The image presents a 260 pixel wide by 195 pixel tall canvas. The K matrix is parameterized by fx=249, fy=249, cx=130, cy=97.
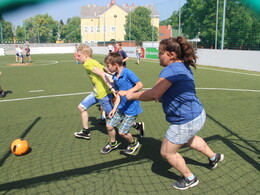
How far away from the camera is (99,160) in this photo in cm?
408

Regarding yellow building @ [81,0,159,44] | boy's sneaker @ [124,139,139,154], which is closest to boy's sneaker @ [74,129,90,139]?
boy's sneaker @ [124,139,139,154]

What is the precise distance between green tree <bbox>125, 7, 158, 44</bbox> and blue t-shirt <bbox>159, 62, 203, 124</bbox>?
6018cm

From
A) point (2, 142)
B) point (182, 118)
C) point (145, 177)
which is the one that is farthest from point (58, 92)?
point (182, 118)

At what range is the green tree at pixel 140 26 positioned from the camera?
62.1m

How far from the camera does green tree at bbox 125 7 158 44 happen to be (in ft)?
204

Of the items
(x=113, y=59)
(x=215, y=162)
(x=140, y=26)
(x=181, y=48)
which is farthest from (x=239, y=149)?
(x=140, y=26)

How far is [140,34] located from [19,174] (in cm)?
6055

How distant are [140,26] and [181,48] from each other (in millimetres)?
63513

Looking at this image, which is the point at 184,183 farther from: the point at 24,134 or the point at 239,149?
the point at 24,134

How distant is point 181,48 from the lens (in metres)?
2.86

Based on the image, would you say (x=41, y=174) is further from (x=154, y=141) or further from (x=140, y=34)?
(x=140, y=34)

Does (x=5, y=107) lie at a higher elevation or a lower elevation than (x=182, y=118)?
lower

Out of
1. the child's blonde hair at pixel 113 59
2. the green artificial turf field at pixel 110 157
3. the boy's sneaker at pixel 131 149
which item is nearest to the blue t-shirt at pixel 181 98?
the green artificial turf field at pixel 110 157

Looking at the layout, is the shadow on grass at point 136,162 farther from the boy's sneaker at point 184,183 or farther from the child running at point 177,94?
the child running at point 177,94
